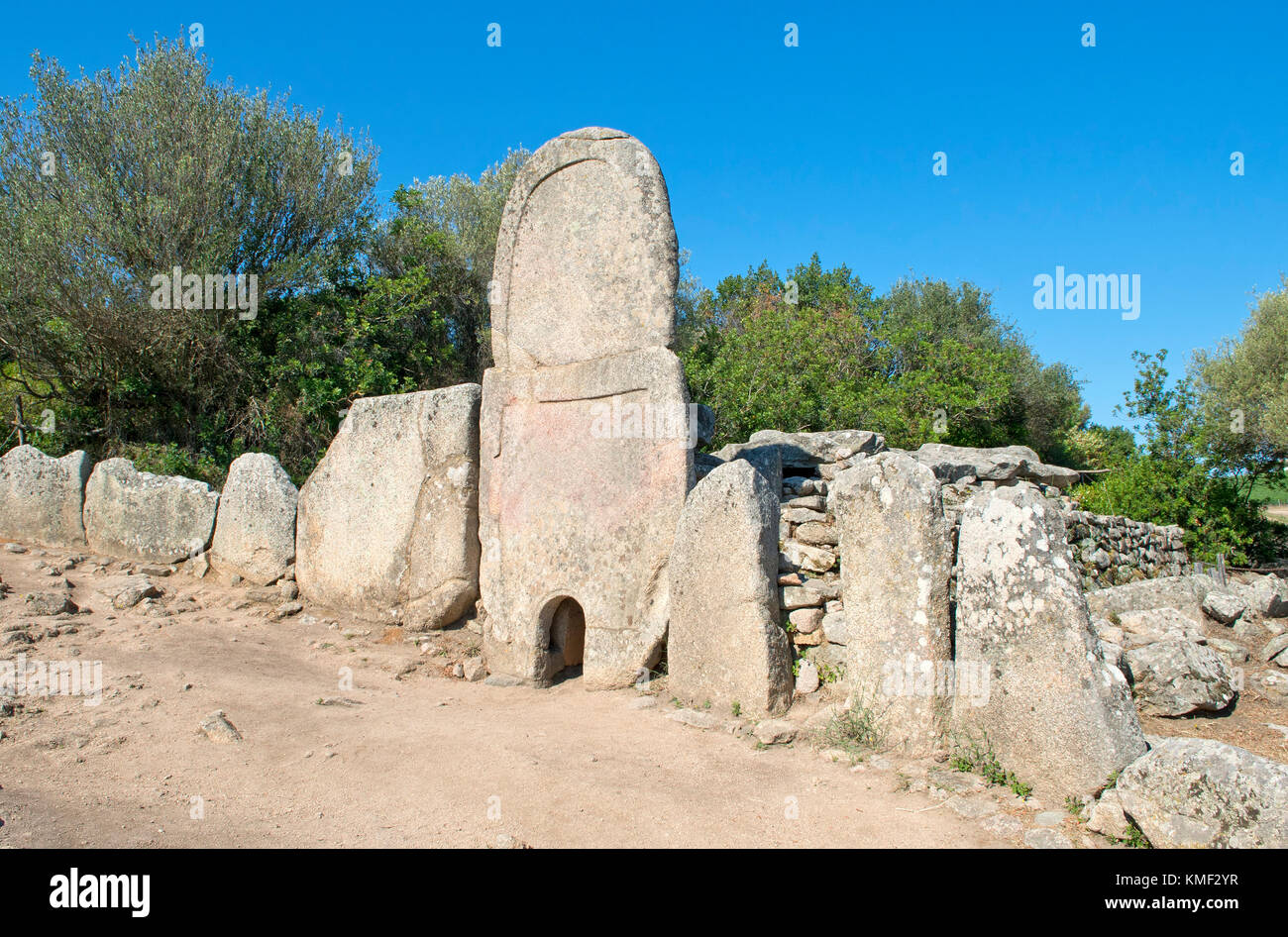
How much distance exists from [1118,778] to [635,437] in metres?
3.55

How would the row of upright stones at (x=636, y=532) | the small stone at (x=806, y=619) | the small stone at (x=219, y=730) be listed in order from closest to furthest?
the row of upright stones at (x=636, y=532), the small stone at (x=219, y=730), the small stone at (x=806, y=619)

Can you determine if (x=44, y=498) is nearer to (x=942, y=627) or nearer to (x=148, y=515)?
(x=148, y=515)

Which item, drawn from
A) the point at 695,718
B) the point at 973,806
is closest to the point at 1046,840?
the point at 973,806

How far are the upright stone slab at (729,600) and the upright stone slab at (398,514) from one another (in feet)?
7.46

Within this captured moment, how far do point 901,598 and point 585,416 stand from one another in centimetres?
276

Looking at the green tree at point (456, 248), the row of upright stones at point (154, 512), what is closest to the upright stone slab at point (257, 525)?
the row of upright stones at point (154, 512)

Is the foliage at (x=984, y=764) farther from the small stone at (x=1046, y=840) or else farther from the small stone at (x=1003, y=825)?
the small stone at (x=1046, y=840)

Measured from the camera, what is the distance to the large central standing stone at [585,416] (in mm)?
5855

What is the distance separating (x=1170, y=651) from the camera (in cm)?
507

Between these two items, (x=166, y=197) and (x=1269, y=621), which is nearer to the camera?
(x=1269, y=621)

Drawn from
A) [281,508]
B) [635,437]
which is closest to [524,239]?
[635,437]

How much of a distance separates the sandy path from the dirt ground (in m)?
0.01

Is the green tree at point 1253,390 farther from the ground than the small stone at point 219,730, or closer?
farther from the ground

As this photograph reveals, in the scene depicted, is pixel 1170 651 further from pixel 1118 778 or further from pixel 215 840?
pixel 215 840
